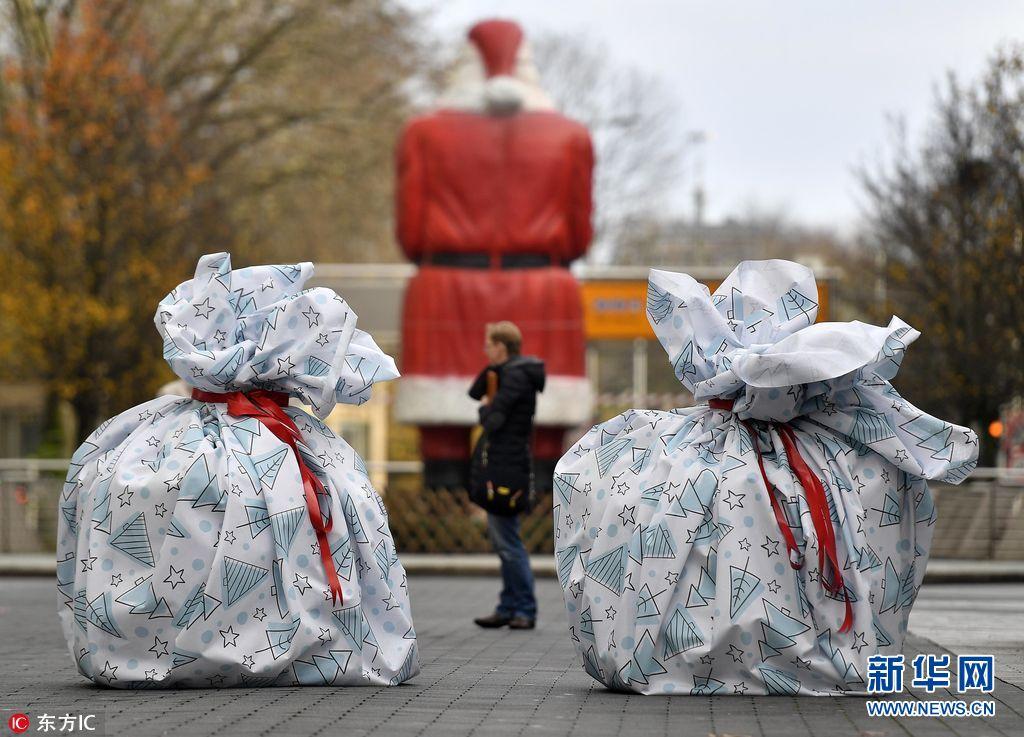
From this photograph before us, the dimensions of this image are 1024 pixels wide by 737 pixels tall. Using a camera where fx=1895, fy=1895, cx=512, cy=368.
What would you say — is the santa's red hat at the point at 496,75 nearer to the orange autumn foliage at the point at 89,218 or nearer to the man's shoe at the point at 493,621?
the orange autumn foliage at the point at 89,218

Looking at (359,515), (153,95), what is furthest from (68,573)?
(153,95)

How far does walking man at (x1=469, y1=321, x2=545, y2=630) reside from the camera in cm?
1130

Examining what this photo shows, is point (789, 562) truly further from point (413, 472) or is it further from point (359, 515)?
point (413, 472)

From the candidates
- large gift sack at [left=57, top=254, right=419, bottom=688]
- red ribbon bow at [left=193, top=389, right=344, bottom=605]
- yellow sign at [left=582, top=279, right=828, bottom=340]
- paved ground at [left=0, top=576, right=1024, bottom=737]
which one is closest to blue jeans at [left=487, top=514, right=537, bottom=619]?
paved ground at [left=0, top=576, right=1024, bottom=737]

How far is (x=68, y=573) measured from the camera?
8.12 m

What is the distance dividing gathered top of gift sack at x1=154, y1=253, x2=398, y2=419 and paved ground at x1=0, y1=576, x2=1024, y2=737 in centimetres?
136

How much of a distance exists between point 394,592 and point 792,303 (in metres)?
2.10

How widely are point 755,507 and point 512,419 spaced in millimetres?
3927

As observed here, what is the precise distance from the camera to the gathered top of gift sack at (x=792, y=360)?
7.69 meters

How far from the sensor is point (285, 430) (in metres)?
8.09

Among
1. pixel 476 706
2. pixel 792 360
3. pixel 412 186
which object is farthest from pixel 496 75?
pixel 476 706

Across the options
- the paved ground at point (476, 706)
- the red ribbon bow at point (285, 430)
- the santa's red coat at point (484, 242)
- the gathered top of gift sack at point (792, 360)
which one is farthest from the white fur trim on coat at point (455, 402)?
the gathered top of gift sack at point (792, 360)

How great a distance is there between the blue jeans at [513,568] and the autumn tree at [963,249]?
1167 cm

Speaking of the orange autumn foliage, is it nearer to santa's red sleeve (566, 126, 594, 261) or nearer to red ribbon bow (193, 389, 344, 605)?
santa's red sleeve (566, 126, 594, 261)
